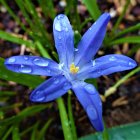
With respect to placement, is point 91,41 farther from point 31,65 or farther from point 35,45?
point 35,45

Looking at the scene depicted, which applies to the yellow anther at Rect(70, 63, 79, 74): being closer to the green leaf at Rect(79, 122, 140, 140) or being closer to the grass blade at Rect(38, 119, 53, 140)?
the green leaf at Rect(79, 122, 140, 140)

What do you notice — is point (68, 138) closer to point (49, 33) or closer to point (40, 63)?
point (40, 63)

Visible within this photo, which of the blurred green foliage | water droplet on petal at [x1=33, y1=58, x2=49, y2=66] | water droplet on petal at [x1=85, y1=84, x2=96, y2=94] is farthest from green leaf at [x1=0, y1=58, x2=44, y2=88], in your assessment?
water droplet on petal at [x1=85, y1=84, x2=96, y2=94]

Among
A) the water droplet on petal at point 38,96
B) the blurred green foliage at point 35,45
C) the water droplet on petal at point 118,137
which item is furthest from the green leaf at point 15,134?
the water droplet on petal at point 38,96

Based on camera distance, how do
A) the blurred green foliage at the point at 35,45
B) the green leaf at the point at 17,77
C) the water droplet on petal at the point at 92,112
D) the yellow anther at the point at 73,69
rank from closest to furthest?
the water droplet on petal at the point at 92,112, the yellow anther at the point at 73,69, the green leaf at the point at 17,77, the blurred green foliage at the point at 35,45

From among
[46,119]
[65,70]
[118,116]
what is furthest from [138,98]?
[65,70]

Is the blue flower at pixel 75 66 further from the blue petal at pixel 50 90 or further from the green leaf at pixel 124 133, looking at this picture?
the green leaf at pixel 124 133
